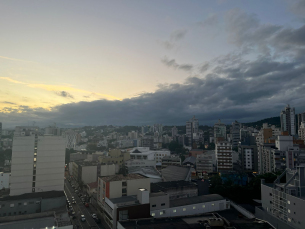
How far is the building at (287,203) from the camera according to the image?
57.4ft

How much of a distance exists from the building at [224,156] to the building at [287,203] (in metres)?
27.1

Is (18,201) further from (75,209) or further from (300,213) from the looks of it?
(300,213)

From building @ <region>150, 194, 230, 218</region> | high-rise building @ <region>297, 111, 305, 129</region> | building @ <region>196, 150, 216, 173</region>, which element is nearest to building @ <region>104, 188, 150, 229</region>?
building @ <region>150, 194, 230, 218</region>

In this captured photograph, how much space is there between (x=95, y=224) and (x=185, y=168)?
2096 centimetres

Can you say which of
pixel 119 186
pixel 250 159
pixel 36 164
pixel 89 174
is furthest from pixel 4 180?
pixel 250 159

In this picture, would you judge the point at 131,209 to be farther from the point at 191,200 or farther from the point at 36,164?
the point at 36,164

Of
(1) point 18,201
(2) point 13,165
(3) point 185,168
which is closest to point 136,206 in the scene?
(1) point 18,201

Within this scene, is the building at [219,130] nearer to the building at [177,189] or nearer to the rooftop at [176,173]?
the rooftop at [176,173]

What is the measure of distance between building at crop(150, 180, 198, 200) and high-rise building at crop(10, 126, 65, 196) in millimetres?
13933

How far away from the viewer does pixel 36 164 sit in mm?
28656

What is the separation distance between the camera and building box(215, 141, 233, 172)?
4869 centimetres

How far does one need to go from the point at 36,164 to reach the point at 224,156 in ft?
128

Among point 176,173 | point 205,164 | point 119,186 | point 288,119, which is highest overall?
point 288,119

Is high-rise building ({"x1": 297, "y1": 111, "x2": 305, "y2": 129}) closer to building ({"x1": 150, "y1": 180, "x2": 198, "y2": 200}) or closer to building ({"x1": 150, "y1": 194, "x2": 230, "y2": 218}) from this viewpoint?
building ({"x1": 150, "y1": 194, "x2": 230, "y2": 218})
